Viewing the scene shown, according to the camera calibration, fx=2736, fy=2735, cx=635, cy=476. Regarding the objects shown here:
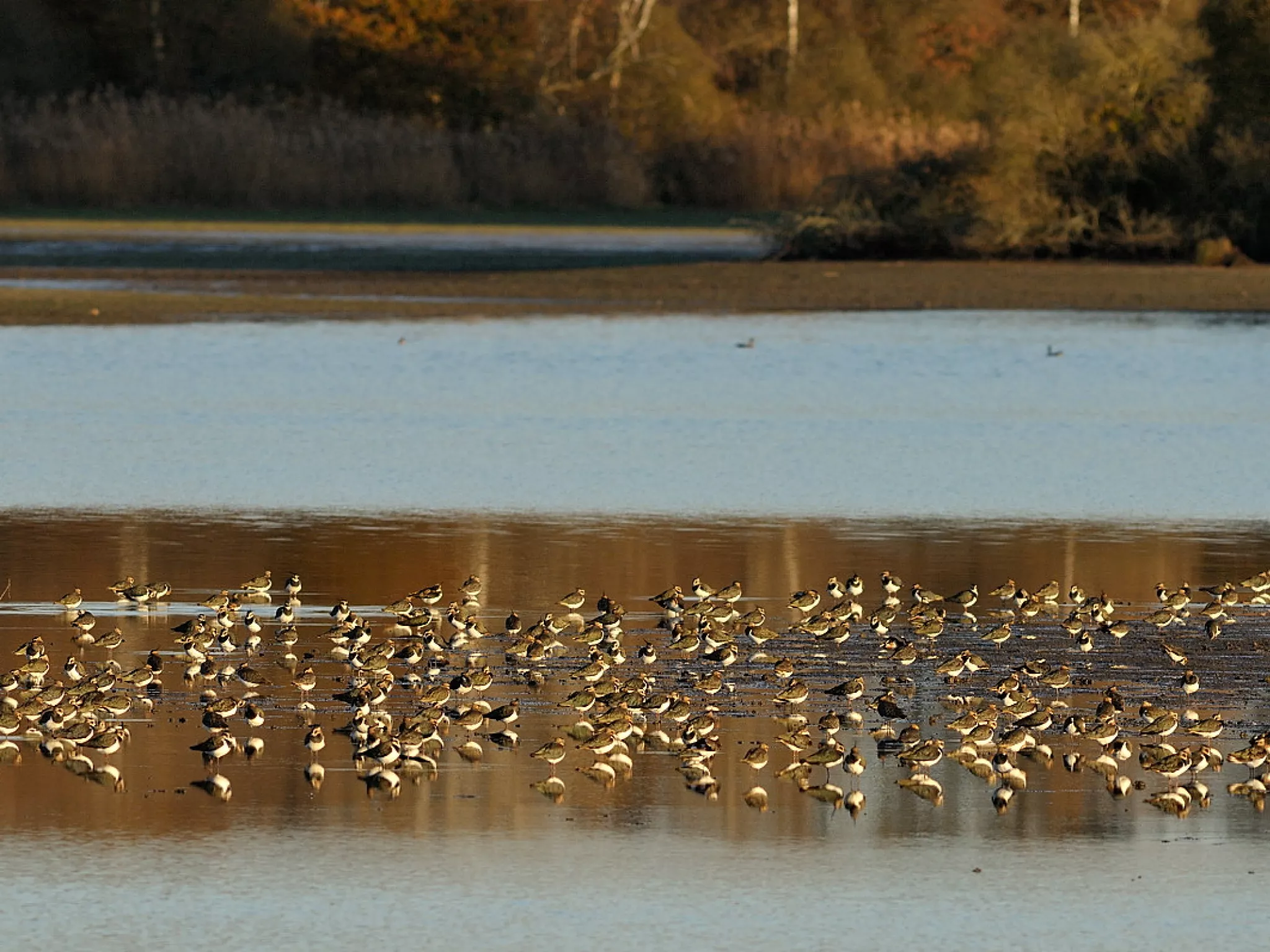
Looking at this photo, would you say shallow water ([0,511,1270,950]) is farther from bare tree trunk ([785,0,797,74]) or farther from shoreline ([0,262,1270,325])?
bare tree trunk ([785,0,797,74])

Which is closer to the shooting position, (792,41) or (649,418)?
(649,418)

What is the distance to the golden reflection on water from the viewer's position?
7.73 metres

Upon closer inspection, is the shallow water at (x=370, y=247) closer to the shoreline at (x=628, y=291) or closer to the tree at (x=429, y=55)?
the shoreline at (x=628, y=291)

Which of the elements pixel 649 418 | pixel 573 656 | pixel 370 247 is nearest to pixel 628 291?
pixel 370 247

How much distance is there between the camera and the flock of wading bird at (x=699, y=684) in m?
8.31

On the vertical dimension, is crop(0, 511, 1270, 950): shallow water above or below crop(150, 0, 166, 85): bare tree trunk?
below

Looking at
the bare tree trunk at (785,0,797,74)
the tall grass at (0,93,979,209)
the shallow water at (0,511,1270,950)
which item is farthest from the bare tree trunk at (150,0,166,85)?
the shallow water at (0,511,1270,950)

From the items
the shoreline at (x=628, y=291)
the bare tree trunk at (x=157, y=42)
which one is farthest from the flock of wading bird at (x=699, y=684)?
the bare tree trunk at (x=157, y=42)

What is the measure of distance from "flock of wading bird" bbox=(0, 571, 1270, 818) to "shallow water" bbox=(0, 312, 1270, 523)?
2.90 metres

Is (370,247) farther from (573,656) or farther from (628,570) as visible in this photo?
(573,656)

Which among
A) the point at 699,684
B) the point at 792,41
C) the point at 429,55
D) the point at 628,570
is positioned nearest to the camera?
the point at 699,684

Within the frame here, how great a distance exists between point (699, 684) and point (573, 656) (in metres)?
0.80

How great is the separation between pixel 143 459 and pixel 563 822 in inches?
344

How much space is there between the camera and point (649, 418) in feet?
60.0
